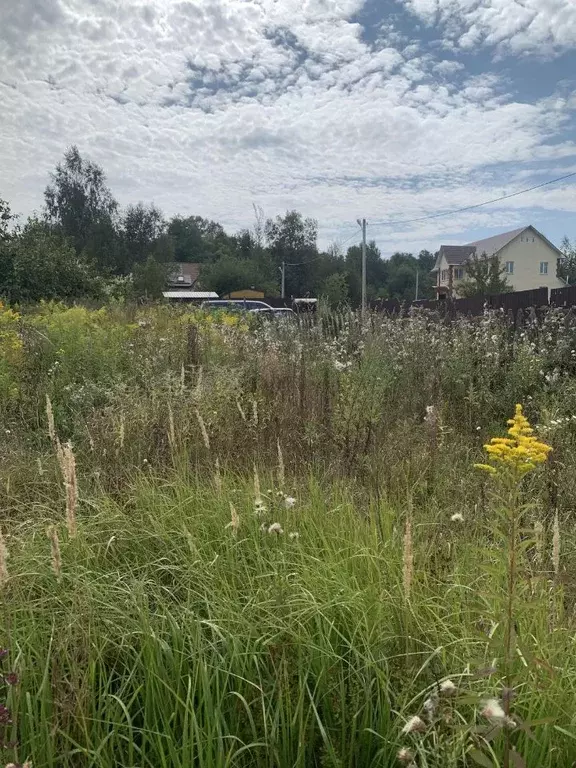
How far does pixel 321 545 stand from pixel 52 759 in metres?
1.22

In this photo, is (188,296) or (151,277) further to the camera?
(188,296)

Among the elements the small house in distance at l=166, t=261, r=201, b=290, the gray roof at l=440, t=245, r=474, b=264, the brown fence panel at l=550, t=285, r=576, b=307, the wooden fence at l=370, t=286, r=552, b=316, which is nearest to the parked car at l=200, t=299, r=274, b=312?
the wooden fence at l=370, t=286, r=552, b=316

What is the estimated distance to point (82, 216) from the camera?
4262cm

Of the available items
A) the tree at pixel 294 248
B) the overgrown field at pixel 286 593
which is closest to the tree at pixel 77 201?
the tree at pixel 294 248

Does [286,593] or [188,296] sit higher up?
[188,296]

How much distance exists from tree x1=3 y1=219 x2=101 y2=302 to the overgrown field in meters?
12.7

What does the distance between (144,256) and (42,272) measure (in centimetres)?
3119

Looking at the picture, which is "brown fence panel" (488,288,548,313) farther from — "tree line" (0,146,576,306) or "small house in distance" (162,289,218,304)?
"small house in distance" (162,289,218,304)

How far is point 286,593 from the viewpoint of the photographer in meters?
1.86

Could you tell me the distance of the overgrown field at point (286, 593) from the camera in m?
1.36

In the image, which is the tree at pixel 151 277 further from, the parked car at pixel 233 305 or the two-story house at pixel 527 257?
the two-story house at pixel 527 257

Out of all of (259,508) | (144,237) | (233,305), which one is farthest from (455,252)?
(259,508)

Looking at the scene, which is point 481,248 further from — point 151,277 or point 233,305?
point 233,305

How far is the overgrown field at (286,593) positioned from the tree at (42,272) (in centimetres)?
1269
